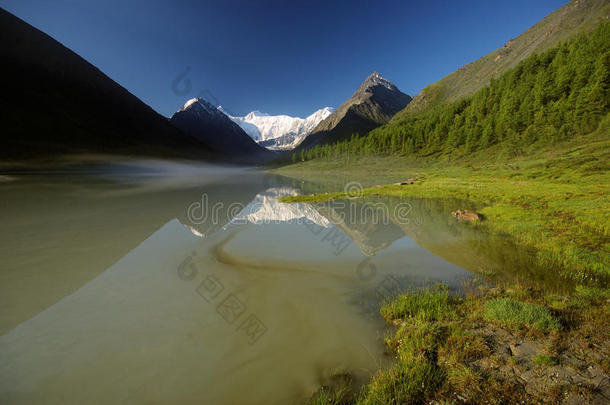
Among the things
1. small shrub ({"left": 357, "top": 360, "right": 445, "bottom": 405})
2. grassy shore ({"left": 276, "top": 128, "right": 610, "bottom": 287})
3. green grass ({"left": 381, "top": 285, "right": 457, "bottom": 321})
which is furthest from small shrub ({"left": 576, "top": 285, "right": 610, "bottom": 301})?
small shrub ({"left": 357, "top": 360, "right": 445, "bottom": 405})

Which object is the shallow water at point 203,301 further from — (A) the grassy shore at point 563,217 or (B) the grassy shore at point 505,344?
(A) the grassy shore at point 563,217

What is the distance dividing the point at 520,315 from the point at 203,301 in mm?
10448

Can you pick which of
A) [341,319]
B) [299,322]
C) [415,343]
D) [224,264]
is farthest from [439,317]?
[224,264]

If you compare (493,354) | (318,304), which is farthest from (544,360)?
(318,304)

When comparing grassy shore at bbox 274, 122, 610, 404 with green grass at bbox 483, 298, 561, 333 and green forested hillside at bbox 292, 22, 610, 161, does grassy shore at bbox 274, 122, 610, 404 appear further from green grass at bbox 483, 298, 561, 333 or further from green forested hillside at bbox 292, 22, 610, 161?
green forested hillside at bbox 292, 22, 610, 161

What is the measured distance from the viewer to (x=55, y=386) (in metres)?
5.07

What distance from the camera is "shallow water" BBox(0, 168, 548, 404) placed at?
211 inches

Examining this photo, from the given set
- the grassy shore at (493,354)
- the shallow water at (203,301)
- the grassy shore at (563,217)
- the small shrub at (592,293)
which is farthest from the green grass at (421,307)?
the grassy shore at (563,217)

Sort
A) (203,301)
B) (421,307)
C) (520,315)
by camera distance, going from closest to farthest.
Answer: (520,315)
(421,307)
(203,301)

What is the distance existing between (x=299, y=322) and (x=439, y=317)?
4500 millimetres

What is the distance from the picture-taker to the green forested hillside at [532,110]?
247ft

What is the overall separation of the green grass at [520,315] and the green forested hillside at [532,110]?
329 feet

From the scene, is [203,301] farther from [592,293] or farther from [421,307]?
[592,293]

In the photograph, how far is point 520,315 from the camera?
6.56m
